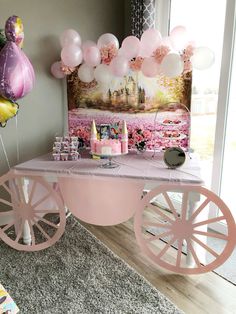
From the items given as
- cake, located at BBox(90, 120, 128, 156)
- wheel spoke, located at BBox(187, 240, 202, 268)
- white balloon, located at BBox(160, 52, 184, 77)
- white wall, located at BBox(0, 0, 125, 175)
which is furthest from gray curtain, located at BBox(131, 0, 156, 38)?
wheel spoke, located at BBox(187, 240, 202, 268)

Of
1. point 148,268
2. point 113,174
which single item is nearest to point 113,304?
point 148,268

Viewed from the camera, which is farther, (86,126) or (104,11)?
(104,11)

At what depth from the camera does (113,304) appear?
1.63 metres

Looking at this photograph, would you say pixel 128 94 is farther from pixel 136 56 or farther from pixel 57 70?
pixel 57 70

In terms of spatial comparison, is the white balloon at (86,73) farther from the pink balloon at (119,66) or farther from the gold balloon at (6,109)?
the gold balloon at (6,109)

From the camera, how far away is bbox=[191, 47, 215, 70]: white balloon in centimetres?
204

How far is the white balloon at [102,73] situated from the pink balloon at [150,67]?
0.31 m

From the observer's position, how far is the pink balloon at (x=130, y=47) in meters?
2.23

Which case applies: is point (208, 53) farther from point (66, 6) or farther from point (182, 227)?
point (66, 6)

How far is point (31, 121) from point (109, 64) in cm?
96

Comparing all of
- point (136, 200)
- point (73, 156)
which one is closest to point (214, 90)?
point (136, 200)

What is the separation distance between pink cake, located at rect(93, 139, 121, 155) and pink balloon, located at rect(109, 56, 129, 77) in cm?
64

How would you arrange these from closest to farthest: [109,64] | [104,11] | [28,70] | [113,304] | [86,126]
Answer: [113,304]
[28,70]
[109,64]
[86,126]
[104,11]

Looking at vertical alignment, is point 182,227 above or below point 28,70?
below
